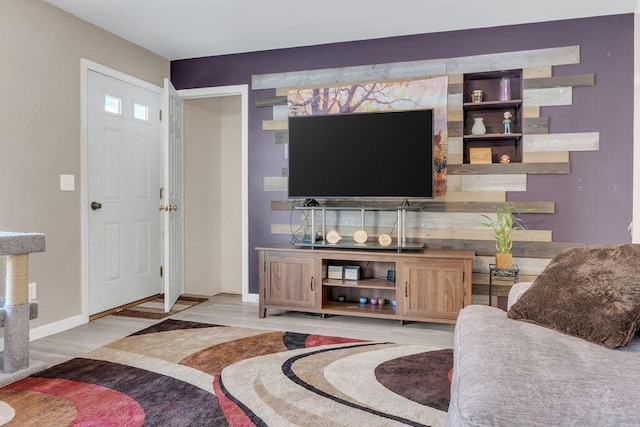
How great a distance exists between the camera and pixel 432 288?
336cm

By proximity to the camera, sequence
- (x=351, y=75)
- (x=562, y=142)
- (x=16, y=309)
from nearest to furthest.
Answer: (x=16, y=309) < (x=562, y=142) < (x=351, y=75)

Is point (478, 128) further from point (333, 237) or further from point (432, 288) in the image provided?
point (333, 237)

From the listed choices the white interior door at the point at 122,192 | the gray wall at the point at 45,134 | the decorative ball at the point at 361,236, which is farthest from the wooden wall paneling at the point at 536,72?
the gray wall at the point at 45,134

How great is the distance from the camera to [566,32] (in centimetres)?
352

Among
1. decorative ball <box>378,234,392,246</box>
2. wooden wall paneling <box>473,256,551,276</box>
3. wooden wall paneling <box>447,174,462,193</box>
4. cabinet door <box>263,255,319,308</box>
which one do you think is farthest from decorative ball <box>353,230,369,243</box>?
wooden wall paneling <box>473,256,551,276</box>

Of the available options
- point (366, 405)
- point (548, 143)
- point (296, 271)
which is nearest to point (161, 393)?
point (366, 405)

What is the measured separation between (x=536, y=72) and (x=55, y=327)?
4146 mm

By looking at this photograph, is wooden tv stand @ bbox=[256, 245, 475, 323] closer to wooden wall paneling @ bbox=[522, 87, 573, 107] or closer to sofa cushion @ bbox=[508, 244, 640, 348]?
wooden wall paneling @ bbox=[522, 87, 573, 107]

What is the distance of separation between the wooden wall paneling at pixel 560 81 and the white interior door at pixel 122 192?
337 cm

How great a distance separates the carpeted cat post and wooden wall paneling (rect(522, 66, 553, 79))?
361 centimetres

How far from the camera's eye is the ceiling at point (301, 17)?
3.26 meters

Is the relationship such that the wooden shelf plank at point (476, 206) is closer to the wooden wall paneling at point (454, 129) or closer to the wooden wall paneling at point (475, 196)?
the wooden wall paneling at point (475, 196)

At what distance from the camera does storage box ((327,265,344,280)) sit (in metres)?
3.72

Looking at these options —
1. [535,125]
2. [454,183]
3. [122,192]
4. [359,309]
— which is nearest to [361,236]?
[359,309]
